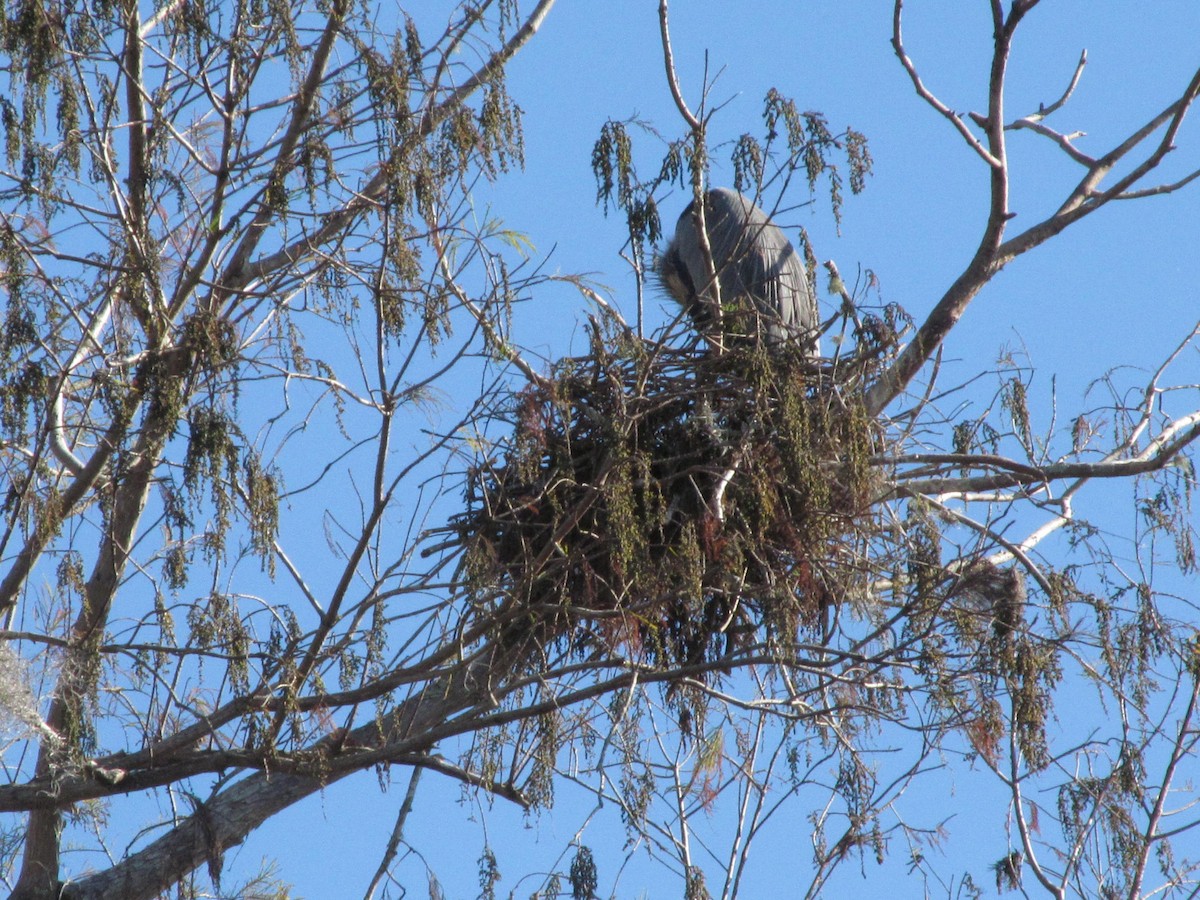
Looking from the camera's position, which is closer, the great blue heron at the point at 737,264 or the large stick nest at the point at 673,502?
the large stick nest at the point at 673,502

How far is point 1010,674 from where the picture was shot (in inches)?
209

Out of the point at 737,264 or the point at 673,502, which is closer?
the point at 673,502

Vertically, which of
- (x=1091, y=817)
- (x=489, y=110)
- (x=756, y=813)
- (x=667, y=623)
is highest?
(x=489, y=110)

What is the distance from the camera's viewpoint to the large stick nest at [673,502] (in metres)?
5.20

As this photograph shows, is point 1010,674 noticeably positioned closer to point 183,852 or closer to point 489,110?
point 489,110

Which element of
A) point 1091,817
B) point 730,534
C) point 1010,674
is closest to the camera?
point 1010,674

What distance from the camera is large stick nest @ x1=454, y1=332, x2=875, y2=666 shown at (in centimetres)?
520

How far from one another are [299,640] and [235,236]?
1.51 m

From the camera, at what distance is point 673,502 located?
19.3 ft

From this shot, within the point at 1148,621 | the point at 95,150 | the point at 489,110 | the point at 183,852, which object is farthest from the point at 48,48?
the point at 1148,621

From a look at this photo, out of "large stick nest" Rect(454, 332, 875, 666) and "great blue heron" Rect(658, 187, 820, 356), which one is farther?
"great blue heron" Rect(658, 187, 820, 356)

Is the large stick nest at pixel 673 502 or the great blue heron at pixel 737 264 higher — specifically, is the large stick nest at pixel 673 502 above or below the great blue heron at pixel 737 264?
below

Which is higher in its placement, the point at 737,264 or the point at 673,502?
the point at 737,264

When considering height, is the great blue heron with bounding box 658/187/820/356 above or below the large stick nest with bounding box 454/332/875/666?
above
